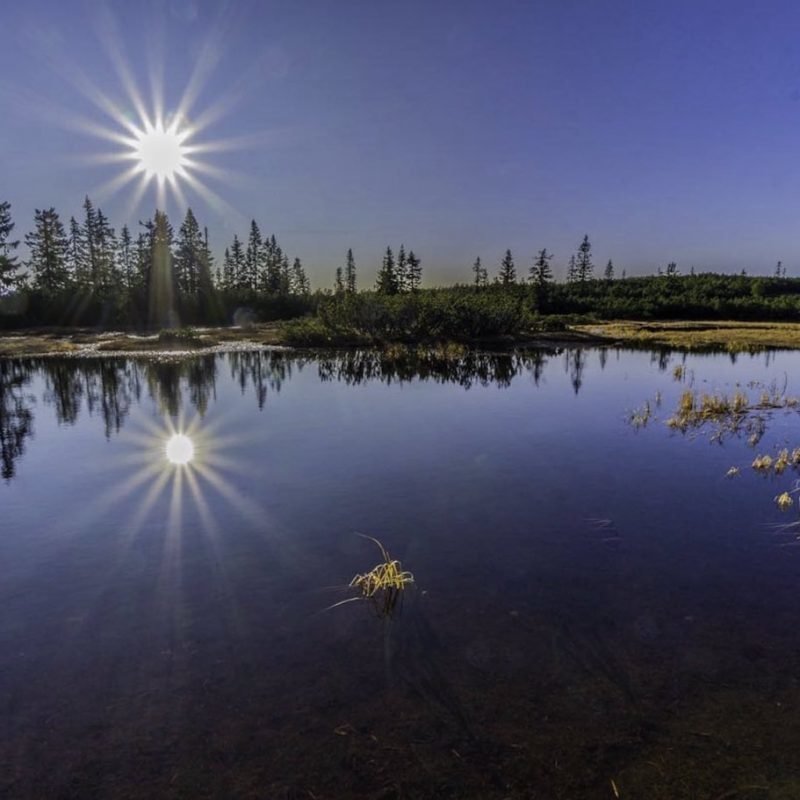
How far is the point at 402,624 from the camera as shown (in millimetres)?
7137

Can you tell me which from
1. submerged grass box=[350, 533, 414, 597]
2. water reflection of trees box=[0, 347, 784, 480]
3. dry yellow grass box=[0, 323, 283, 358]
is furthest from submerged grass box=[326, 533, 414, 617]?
dry yellow grass box=[0, 323, 283, 358]

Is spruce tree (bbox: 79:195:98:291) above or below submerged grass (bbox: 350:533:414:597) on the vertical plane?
above

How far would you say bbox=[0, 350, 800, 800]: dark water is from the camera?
4.93 m

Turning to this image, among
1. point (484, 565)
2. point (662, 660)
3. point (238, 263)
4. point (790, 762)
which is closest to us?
point (790, 762)

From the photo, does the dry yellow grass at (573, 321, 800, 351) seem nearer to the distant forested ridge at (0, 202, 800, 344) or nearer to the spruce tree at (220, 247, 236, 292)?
the distant forested ridge at (0, 202, 800, 344)

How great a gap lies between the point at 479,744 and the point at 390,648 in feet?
5.71

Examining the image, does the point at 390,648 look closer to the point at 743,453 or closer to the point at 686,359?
the point at 743,453

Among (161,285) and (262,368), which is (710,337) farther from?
(161,285)

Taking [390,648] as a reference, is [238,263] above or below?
above

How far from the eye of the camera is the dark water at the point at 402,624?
16.2ft

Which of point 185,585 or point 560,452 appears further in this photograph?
point 560,452

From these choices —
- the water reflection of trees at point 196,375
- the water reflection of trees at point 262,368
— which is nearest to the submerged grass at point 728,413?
the water reflection of trees at point 196,375

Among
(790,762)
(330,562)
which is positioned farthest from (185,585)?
(790,762)

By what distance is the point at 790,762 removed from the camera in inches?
192
